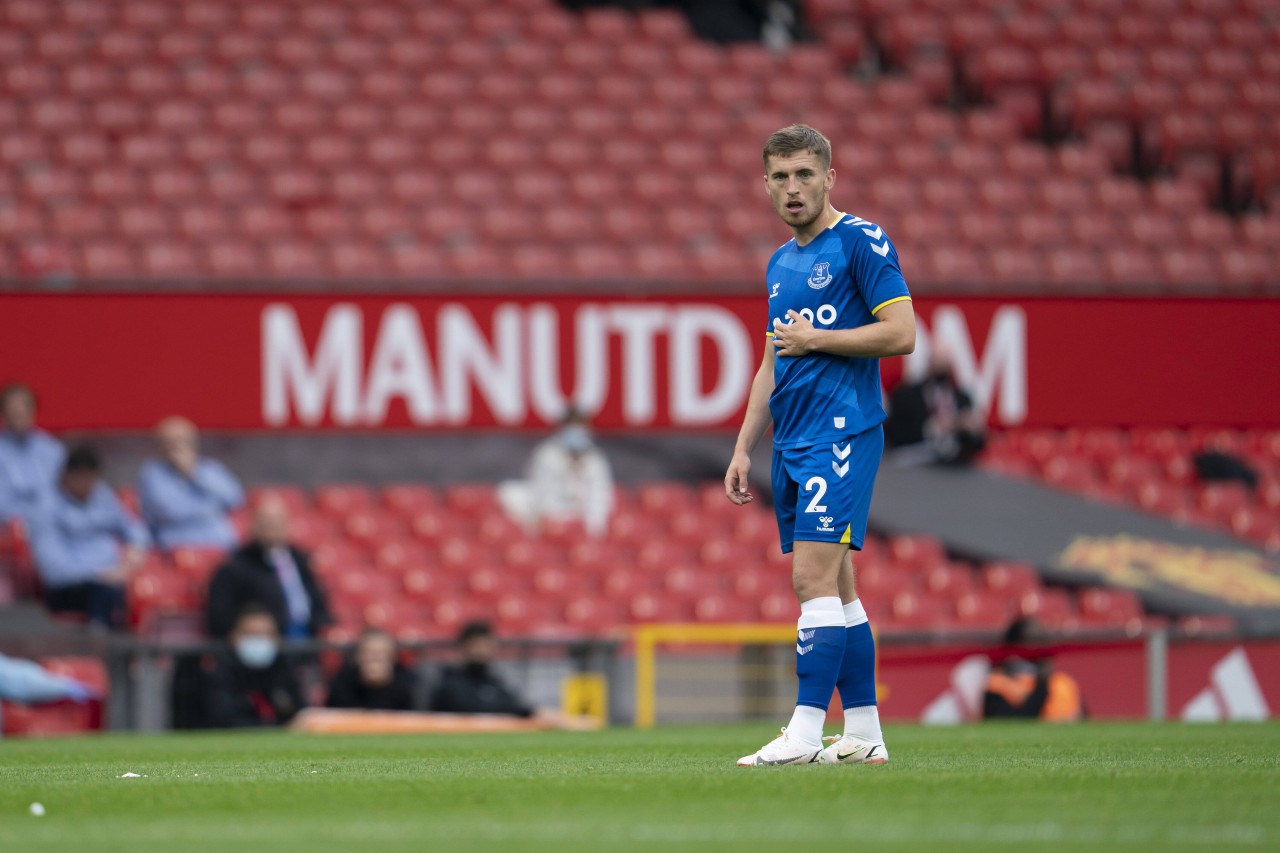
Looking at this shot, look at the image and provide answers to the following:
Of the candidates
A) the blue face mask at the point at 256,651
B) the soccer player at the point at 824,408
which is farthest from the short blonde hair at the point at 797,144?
the blue face mask at the point at 256,651

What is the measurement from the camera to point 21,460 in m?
12.7

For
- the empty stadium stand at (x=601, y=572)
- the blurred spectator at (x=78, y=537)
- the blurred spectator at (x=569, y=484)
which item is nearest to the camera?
the blurred spectator at (x=78, y=537)

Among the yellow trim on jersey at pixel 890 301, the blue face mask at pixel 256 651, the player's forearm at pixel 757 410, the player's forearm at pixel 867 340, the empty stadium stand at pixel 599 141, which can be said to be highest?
the empty stadium stand at pixel 599 141

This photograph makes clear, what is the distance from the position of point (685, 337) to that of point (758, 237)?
1.85 m

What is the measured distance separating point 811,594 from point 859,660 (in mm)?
336

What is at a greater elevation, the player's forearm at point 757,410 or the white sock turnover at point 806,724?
the player's forearm at point 757,410

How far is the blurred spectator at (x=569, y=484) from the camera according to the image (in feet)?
46.8

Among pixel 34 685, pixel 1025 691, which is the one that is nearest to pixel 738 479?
pixel 1025 691

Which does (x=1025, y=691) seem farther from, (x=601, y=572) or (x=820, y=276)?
(x=820, y=276)

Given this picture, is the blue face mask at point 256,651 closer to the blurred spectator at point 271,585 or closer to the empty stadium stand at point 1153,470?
the blurred spectator at point 271,585

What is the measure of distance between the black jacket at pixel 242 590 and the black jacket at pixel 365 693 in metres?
0.74

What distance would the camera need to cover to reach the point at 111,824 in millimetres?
4773

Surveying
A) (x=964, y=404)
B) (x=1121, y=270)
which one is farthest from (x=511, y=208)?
(x=1121, y=270)

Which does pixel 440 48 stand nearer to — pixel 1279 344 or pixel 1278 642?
pixel 1279 344
